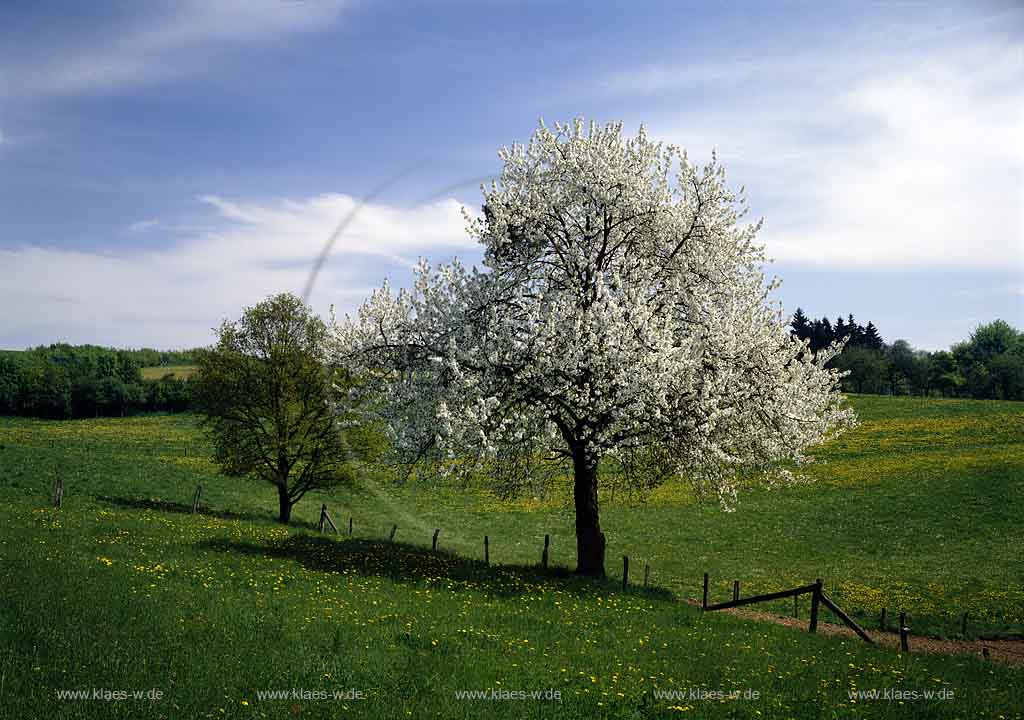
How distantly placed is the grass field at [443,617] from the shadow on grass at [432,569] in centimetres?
15

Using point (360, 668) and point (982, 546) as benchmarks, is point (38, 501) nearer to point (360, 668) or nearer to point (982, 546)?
point (360, 668)

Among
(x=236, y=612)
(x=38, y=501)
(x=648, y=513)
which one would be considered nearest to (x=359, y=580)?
(x=236, y=612)

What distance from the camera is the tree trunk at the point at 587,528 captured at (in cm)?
2552

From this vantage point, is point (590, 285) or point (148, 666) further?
point (590, 285)

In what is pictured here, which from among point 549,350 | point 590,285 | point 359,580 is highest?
point 590,285

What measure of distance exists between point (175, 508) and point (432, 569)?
24042 millimetres

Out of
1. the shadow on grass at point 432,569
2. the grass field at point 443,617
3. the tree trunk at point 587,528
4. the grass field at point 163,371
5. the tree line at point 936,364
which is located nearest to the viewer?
the grass field at point 443,617

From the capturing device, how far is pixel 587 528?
2567 cm

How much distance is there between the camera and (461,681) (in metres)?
12.4

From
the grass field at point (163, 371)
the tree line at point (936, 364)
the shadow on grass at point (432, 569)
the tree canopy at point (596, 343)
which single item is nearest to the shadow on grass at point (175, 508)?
the shadow on grass at point (432, 569)

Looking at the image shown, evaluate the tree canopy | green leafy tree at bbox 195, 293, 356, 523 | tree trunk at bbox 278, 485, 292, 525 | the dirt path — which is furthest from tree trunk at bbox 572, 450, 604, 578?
tree trunk at bbox 278, 485, 292, 525

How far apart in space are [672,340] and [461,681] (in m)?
13.8

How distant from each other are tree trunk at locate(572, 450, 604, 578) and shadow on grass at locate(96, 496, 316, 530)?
20.8 meters

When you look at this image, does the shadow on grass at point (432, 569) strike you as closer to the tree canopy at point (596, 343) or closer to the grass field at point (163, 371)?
the tree canopy at point (596, 343)
